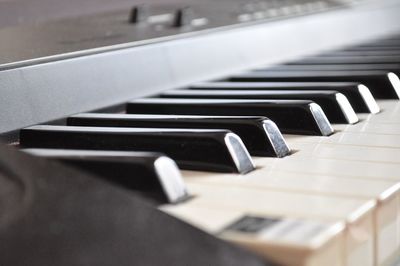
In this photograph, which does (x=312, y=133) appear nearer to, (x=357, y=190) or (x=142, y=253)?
(x=357, y=190)

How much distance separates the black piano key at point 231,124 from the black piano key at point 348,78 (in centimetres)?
38

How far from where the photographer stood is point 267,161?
0.69 metres

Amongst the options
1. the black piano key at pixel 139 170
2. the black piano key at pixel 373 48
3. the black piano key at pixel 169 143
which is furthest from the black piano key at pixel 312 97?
the black piano key at pixel 373 48

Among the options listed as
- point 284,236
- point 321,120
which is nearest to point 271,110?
point 321,120

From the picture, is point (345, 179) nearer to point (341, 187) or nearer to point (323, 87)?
point (341, 187)

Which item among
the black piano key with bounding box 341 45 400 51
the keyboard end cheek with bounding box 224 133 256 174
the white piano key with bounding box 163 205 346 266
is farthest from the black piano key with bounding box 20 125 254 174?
the black piano key with bounding box 341 45 400 51

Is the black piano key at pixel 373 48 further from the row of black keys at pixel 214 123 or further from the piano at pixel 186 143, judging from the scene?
the row of black keys at pixel 214 123

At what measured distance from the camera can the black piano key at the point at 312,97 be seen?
903 millimetres

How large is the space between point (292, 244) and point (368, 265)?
140mm

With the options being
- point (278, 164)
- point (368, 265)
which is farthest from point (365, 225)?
point (278, 164)

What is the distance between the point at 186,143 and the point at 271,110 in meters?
0.21

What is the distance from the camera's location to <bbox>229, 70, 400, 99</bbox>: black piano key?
1087 millimetres

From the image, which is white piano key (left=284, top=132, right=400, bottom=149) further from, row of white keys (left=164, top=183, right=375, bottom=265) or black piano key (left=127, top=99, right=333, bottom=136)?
row of white keys (left=164, top=183, right=375, bottom=265)

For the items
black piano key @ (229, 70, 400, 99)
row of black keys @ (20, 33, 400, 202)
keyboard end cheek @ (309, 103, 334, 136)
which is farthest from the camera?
black piano key @ (229, 70, 400, 99)
